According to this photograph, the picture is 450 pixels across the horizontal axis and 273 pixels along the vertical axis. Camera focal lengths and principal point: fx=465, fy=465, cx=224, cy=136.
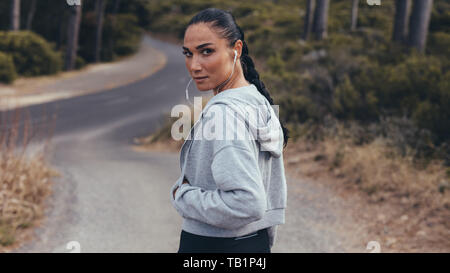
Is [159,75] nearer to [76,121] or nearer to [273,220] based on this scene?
[76,121]

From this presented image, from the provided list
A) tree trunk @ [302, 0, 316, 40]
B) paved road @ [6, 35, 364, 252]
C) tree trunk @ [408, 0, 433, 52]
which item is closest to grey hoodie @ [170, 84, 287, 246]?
paved road @ [6, 35, 364, 252]

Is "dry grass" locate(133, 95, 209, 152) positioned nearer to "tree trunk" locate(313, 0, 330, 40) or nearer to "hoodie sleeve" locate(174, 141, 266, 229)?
"hoodie sleeve" locate(174, 141, 266, 229)

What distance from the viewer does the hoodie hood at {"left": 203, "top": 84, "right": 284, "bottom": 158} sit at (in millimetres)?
1641

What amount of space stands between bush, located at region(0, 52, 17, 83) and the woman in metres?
22.6

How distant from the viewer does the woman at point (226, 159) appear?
1580 millimetres

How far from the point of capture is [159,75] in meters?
28.4

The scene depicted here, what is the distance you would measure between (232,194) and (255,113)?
0.32 m

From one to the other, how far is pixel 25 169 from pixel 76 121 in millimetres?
10351

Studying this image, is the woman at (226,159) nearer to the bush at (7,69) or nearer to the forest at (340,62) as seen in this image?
the forest at (340,62)

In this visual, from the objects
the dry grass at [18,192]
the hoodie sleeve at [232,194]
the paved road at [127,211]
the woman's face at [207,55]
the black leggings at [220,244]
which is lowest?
the paved road at [127,211]

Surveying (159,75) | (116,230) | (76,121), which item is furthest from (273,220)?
(159,75)

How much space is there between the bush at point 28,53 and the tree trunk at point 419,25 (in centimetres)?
1885

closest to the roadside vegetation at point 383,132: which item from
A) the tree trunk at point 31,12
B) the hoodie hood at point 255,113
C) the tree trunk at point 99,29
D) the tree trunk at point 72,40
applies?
the hoodie hood at point 255,113

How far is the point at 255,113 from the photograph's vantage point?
170 centimetres
